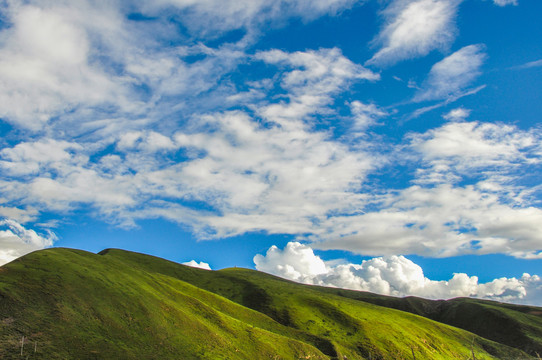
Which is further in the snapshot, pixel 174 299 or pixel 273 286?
pixel 273 286

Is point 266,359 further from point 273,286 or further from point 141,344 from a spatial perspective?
point 273,286

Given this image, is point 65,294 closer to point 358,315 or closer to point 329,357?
point 329,357

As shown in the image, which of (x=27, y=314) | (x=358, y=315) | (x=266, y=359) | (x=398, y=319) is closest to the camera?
(x=27, y=314)

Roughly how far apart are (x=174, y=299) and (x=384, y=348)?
75709 millimetres

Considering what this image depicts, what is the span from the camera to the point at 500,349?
577 ft

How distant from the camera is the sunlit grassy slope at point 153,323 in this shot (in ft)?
188

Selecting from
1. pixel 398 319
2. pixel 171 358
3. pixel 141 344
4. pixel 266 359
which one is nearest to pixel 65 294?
pixel 141 344

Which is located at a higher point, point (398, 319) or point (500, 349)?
point (398, 319)

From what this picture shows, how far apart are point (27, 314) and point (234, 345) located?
44.0 meters

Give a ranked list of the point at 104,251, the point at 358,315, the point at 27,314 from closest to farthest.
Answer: the point at 27,314, the point at 358,315, the point at 104,251

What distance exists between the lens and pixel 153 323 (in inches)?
2965

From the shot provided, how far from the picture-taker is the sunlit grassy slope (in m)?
57.4

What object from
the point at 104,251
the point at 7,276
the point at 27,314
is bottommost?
the point at 27,314

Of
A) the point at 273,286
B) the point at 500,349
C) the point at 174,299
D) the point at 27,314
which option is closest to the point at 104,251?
the point at 273,286
